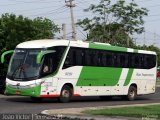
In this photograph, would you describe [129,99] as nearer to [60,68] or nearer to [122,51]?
[122,51]

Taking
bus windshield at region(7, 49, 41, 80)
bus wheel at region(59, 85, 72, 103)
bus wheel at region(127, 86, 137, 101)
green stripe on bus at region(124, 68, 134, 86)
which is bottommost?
bus wheel at region(127, 86, 137, 101)

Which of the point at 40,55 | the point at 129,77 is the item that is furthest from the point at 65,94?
the point at 129,77

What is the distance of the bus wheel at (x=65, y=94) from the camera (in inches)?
1044

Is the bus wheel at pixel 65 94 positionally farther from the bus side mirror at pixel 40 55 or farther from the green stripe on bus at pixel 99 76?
the bus side mirror at pixel 40 55

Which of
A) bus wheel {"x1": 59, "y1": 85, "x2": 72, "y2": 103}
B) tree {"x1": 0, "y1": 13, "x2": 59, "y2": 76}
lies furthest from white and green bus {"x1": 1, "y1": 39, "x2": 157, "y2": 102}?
tree {"x1": 0, "y1": 13, "x2": 59, "y2": 76}

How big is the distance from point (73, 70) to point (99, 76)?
258 cm

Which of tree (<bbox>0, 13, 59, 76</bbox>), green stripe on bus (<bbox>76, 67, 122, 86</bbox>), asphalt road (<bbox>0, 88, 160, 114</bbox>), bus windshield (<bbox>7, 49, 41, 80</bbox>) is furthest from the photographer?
tree (<bbox>0, 13, 59, 76</bbox>)

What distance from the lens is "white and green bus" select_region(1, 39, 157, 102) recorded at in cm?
2508

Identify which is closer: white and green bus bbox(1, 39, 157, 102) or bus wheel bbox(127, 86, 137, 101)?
white and green bus bbox(1, 39, 157, 102)

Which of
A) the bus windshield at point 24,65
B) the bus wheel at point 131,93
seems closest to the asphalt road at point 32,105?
the bus windshield at point 24,65

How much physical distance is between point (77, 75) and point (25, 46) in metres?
3.25

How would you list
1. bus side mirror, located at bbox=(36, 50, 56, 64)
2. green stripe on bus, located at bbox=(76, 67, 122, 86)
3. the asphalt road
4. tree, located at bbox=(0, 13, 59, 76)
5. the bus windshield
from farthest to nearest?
1. tree, located at bbox=(0, 13, 59, 76)
2. green stripe on bus, located at bbox=(76, 67, 122, 86)
3. the bus windshield
4. bus side mirror, located at bbox=(36, 50, 56, 64)
5. the asphalt road

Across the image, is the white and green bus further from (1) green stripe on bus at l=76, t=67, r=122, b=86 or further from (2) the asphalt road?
(2) the asphalt road

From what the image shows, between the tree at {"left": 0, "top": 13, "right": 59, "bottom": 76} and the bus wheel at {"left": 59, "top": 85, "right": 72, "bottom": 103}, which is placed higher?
the tree at {"left": 0, "top": 13, "right": 59, "bottom": 76}
